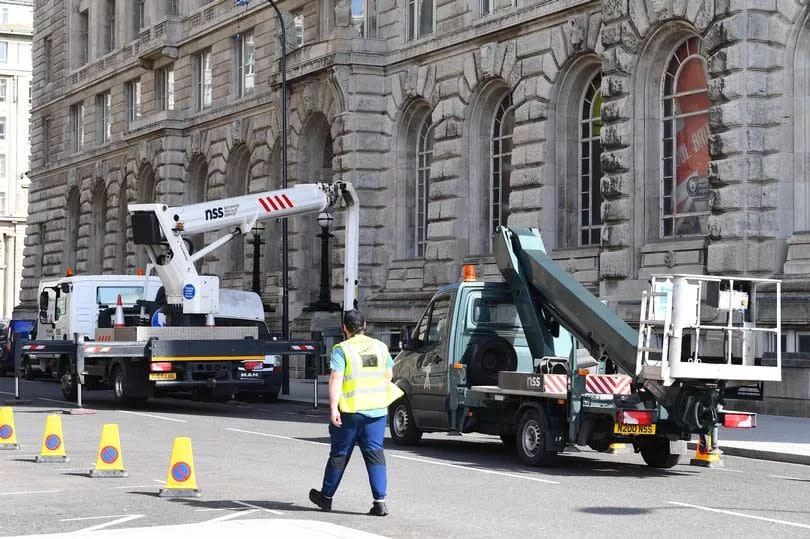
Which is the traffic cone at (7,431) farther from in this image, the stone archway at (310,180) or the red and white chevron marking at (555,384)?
the stone archway at (310,180)

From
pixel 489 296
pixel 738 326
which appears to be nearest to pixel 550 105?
pixel 489 296

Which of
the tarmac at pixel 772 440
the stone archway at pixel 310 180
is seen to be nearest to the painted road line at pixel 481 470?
the tarmac at pixel 772 440

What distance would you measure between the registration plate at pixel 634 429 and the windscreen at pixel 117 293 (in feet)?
54.5

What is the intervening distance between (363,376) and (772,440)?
9.46 m

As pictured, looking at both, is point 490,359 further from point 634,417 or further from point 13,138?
point 13,138

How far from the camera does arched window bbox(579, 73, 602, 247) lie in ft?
102

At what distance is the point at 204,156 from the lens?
48344 mm

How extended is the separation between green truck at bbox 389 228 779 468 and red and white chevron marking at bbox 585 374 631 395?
0.04 ft

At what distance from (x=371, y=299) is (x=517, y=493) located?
23.2 meters

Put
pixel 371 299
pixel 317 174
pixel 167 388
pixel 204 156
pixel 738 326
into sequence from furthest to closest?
1. pixel 204 156
2. pixel 317 174
3. pixel 371 299
4. pixel 167 388
5. pixel 738 326

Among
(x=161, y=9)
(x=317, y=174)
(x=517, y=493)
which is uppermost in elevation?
(x=161, y=9)

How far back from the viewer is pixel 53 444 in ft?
55.5

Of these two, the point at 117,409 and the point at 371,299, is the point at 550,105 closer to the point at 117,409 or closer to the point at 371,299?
the point at 371,299

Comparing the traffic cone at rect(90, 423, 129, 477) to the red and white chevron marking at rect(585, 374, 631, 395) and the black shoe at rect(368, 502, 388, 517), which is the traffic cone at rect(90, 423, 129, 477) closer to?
the black shoe at rect(368, 502, 388, 517)
